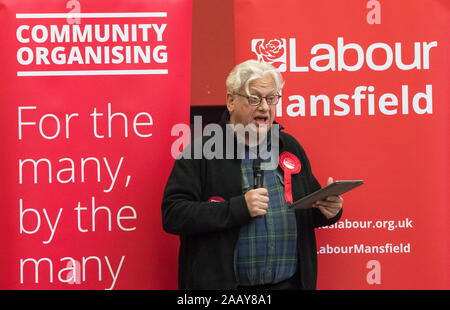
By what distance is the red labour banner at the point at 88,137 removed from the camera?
3.08 meters

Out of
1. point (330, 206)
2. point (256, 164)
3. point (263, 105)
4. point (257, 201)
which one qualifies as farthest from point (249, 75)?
point (330, 206)

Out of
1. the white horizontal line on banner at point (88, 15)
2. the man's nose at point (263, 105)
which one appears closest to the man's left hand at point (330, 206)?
the man's nose at point (263, 105)

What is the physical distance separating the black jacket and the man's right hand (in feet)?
0.08

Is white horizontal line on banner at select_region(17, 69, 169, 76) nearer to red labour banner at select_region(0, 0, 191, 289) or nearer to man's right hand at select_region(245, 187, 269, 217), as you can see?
red labour banner at select_region(0, 0, 191, 289)

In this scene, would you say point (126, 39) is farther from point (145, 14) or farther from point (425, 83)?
point (425, 83)

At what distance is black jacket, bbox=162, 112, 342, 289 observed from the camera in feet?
8.03

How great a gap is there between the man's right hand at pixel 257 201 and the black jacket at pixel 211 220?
25mm

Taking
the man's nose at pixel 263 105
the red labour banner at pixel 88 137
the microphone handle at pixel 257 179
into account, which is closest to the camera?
the microphone handle at pixel 257 179

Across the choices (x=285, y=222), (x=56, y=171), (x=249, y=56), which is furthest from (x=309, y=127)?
(x=56, y=171)

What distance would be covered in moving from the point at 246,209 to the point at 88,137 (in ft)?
3.69

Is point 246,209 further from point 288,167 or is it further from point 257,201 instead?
point 288,167

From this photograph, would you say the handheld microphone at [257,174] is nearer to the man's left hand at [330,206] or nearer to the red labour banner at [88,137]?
the man's left hand at [330,206]

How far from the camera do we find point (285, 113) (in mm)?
3121
